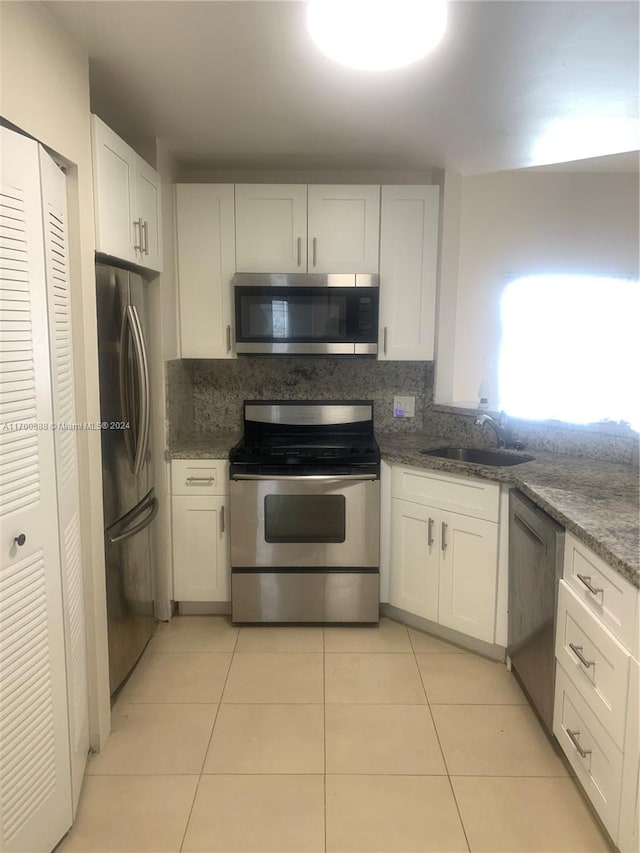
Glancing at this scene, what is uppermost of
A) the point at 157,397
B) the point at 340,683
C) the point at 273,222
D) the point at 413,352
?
the point at 273,222

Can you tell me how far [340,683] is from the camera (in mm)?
2379

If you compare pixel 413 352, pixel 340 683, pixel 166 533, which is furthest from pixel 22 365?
pixel 413 352

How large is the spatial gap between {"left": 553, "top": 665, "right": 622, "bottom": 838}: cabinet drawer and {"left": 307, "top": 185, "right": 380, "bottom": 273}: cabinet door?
2099 millimetres

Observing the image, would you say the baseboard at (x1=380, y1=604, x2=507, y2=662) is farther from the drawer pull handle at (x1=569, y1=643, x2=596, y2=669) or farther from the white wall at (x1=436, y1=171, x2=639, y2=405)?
the white wall at (x1=436, y1=171, x2=639, y2=405)

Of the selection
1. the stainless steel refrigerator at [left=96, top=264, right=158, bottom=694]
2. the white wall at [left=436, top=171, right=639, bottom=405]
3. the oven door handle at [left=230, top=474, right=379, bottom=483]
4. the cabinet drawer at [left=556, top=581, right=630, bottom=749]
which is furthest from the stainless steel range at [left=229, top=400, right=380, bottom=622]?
the white wall at [left=436, top=171, right=639, bottom=405]

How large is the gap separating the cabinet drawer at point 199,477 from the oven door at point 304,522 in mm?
103

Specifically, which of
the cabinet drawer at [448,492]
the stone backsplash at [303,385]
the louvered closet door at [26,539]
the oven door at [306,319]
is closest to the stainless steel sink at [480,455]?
the cabinet drawer at [448,492]

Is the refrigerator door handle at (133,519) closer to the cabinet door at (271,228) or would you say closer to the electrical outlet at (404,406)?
the cabinet door at (271,228)

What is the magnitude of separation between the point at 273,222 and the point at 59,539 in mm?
1983

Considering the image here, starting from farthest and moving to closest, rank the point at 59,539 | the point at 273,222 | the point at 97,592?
the point at 273,222 → the point at 97,592 → the point at 59,539

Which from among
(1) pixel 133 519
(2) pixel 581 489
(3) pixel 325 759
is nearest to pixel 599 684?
(2) pixel 581 489

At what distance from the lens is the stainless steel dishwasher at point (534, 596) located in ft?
6.37

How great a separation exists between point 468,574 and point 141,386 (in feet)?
5.45

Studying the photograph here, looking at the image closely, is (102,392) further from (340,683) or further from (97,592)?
(340,683)
